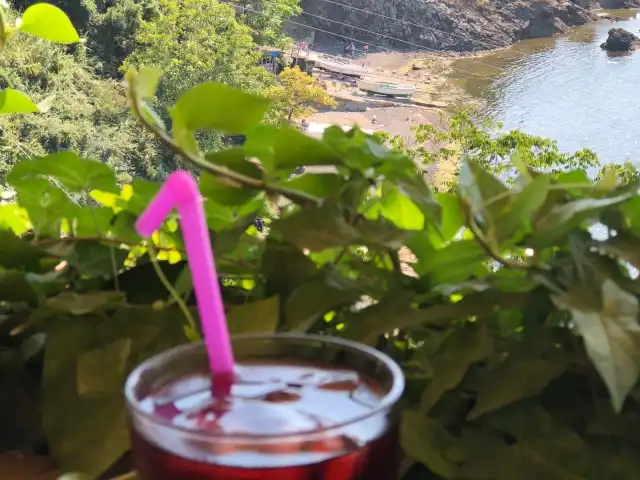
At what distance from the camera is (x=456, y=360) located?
10.6 inches

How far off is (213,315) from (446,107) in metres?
2.54

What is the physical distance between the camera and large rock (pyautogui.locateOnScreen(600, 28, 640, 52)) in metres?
2.70

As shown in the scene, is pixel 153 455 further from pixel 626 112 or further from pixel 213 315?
pixel 626 112

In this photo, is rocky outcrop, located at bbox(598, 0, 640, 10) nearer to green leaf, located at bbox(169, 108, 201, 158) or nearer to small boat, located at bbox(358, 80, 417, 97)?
small boat, located at bbox(358, 80, 417, 97)

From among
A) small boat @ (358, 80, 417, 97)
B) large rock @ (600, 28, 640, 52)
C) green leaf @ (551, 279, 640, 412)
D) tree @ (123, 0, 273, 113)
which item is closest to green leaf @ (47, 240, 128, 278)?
green leaf @ (551, 279, 640, 412)

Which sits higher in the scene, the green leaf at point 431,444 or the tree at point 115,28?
the green leaf at point 431,444

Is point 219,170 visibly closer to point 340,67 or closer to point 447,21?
point 340,67

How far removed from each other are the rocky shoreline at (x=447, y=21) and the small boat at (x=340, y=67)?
11 centimetres

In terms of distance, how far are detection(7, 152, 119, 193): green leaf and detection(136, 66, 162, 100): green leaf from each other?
0.09m

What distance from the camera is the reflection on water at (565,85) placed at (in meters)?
2.50

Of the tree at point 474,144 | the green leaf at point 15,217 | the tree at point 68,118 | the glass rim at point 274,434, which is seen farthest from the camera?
the tree at point 68,118

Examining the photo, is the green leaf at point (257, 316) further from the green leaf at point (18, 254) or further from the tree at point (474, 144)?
the tree at point (474, 144)

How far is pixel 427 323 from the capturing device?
0.98 ft

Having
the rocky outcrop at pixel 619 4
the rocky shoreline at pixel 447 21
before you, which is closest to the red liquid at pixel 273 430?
the rocky shoreline at pixel 447 21
